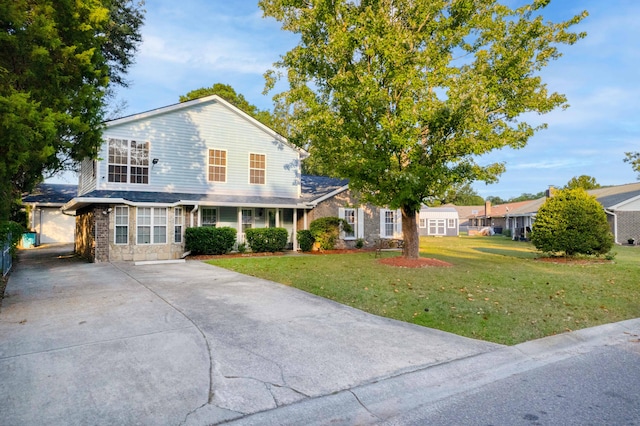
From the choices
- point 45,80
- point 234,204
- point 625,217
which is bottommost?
point 625,217

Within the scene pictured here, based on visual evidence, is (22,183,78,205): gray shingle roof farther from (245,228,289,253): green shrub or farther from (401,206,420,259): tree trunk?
(401,206,420,259): tree trunk

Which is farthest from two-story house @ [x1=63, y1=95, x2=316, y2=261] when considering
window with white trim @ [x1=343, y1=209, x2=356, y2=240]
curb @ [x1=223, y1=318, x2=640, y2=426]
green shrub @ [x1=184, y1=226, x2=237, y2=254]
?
curb @ [x1=223, y1=318, x2=640, y2=426]

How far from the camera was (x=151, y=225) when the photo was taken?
15742 millimetres

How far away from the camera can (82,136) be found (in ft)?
35.1

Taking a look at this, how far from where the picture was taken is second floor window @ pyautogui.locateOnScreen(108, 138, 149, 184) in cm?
1622

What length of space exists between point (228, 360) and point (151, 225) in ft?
41.7

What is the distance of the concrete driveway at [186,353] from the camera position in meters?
3.53

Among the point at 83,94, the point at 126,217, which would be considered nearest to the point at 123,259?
the point at 126,217

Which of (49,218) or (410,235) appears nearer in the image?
(410,235)

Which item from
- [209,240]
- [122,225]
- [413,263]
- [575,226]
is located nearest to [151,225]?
[122,225]

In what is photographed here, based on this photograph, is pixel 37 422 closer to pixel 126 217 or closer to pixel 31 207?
pixel 126 217

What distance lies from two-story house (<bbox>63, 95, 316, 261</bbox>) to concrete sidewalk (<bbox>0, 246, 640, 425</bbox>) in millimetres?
7958

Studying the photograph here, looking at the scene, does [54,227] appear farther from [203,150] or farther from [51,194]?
[203,150]

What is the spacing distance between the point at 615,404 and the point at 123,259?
15796 millimetres
